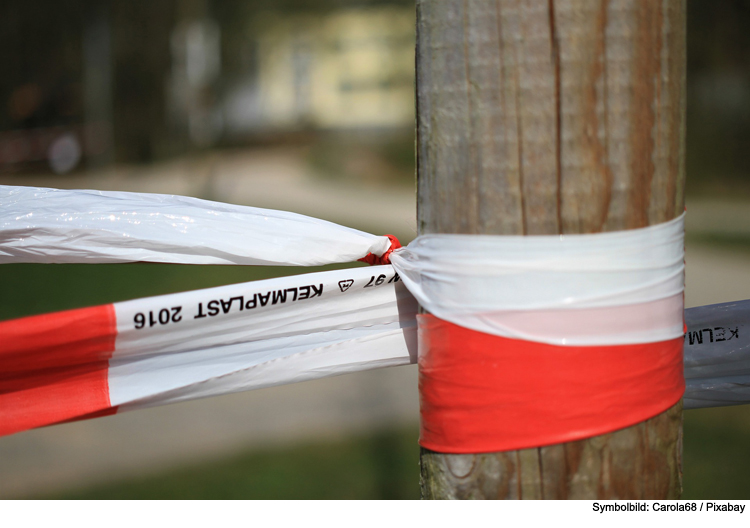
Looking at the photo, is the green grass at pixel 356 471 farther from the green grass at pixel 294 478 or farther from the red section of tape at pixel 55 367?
the red section of tape at pixel 55 367

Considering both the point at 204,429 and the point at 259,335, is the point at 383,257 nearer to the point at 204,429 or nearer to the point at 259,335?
the point at 259,335

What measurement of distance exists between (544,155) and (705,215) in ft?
41.9

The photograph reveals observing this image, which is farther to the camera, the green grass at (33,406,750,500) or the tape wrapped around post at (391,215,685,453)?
the green grass at (33,406,750,500)

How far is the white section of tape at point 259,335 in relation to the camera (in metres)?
1.21

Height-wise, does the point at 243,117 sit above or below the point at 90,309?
above

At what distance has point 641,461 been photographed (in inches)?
41.7

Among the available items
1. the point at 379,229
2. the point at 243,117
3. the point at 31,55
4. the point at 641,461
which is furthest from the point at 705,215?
the point at 31,55

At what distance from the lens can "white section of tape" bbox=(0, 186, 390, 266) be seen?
128 cm

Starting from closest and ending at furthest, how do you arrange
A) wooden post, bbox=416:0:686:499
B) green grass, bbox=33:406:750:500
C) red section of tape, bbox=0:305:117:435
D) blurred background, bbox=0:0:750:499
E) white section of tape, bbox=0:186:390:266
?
wooden post, bbox=416:0:686:499, red section of tape, bbox=0:305:117:435, white section of tape, bbox=0:186:390:266, green grass, bbox=33:406:750:500, blurred background, bbox=0:0:750:499

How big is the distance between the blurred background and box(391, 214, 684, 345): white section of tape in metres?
0.41

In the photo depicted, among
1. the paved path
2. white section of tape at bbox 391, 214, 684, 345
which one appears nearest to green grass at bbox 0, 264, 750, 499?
the paved path

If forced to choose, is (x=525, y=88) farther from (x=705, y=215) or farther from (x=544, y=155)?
(x=705, y=215)

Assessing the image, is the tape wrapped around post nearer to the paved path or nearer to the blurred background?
the blurred background

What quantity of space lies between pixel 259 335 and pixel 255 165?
81.2ft
